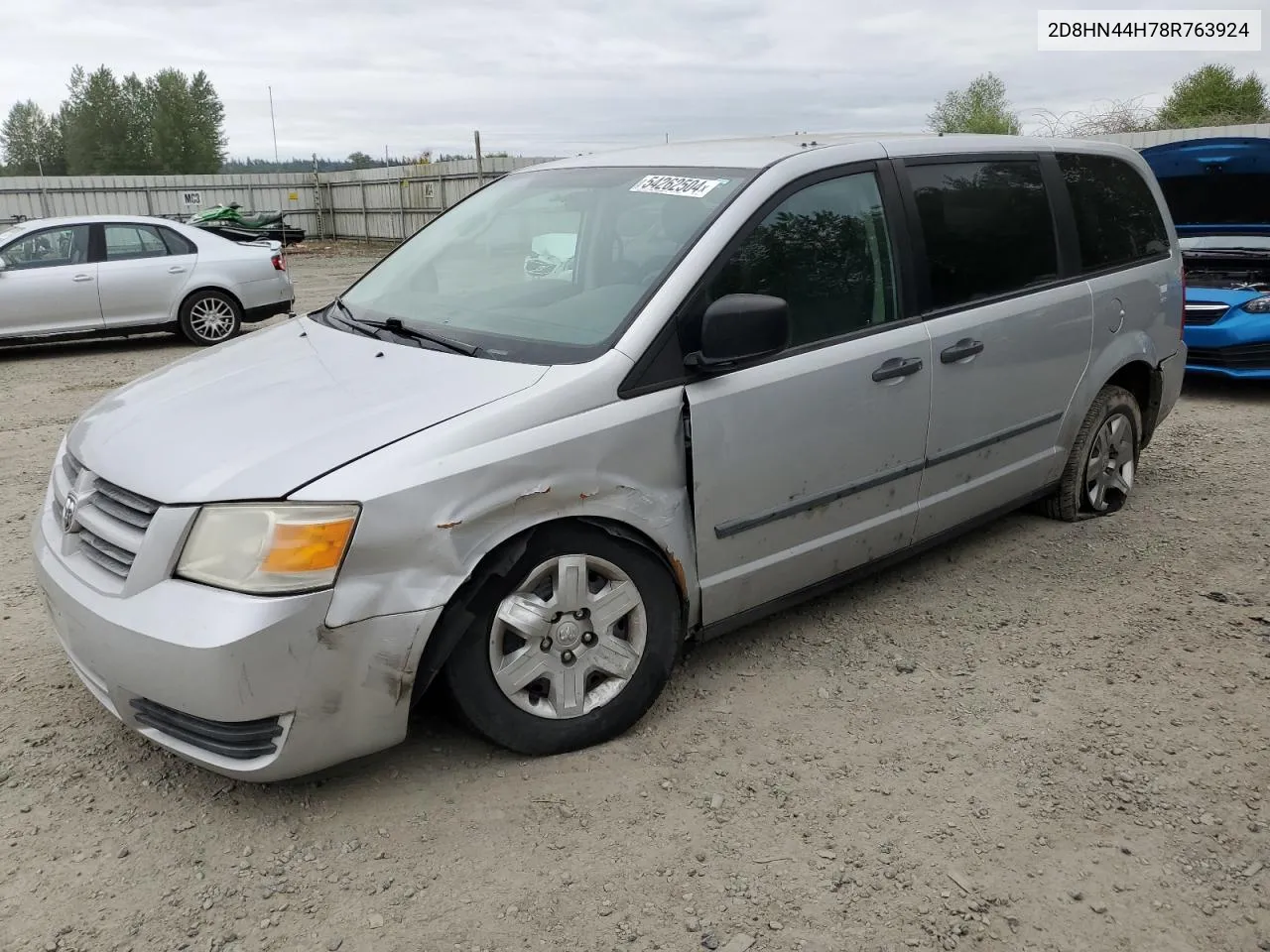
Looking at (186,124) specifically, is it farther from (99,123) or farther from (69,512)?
(69,512)

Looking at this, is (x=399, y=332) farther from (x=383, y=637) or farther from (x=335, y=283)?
(x=335, y=283)

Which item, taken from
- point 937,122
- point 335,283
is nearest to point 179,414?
point 335,283

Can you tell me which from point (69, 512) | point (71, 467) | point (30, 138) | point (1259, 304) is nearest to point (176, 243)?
point (71, 467)

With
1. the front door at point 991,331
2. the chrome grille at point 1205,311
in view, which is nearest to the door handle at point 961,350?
the front door at point 991,331

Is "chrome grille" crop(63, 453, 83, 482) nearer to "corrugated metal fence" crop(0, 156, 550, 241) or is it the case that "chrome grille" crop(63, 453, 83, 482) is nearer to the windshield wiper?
the windshield wiper

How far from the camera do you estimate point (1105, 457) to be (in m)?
4.95

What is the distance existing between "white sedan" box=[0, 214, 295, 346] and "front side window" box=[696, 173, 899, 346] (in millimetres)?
9079

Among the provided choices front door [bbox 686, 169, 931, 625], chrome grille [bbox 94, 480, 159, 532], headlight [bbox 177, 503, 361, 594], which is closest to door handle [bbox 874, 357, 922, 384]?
front door [bbox 686, 169, 931, 625]

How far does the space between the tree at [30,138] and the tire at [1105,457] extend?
99722 millimetres

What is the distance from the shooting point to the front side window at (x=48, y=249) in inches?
409

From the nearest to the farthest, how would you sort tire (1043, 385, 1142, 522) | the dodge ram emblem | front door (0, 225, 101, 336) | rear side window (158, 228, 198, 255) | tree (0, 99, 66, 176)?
the dodge ram emblem, tire (1043, 385, 1142, 522), front door (0, 225, 101, 336), rear side window (158, 228, 198, 255), tree (0, 99, 66, 176)

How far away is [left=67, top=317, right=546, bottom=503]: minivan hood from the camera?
2631 mm

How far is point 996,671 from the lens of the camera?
11.8ft

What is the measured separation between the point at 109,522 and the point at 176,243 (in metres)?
9.30
